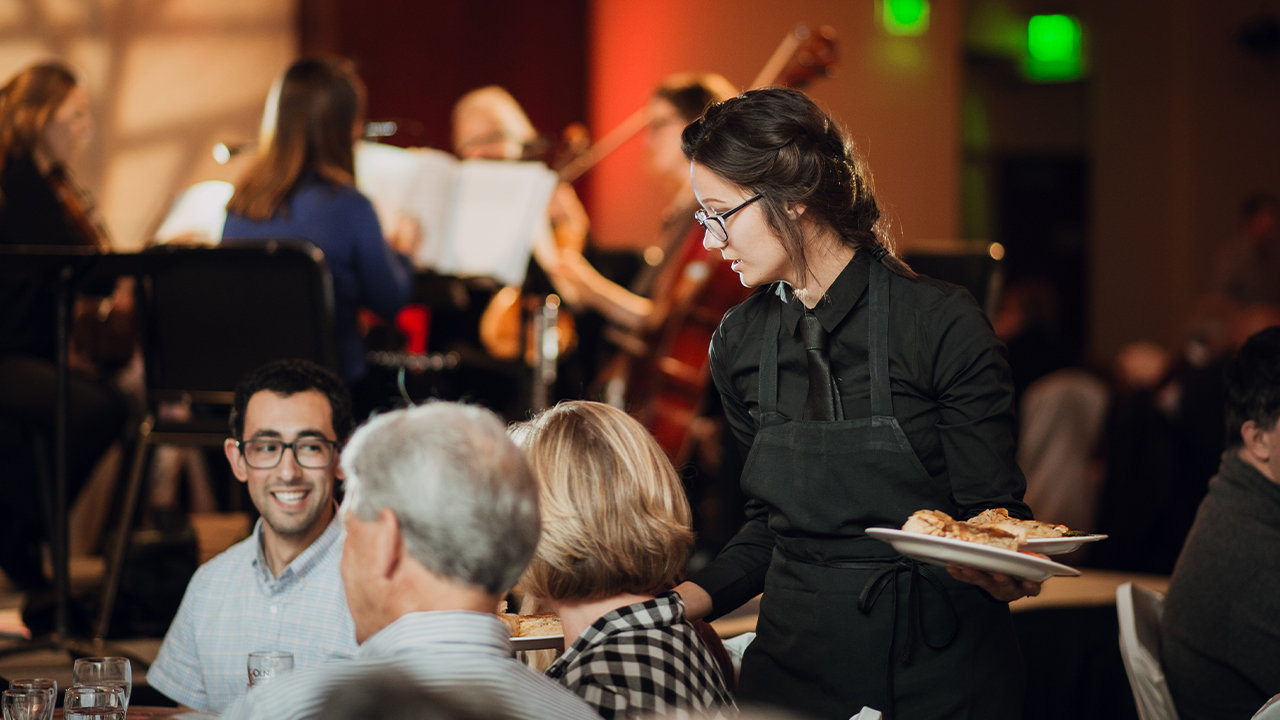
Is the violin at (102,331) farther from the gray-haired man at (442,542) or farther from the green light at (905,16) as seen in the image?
the green light at (905,16)

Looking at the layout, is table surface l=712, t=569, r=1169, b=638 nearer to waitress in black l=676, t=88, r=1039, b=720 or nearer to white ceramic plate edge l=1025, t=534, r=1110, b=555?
waitress in black l=676, t=88, r=1039, b=720

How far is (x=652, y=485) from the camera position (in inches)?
62.1

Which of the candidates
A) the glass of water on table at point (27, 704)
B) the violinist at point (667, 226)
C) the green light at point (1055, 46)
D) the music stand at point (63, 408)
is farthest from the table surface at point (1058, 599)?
the green light at point (1055, 46)

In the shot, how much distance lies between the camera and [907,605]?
179 centimetres

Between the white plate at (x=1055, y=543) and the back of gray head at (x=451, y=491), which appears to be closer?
the back of gray head at (x=451, y=491)

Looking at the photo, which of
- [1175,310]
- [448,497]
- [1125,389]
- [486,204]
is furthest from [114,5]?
[1175,310]

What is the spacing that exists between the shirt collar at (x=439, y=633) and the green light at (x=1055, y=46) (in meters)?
9.65

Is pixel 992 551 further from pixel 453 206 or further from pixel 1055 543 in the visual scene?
pixel 453 206

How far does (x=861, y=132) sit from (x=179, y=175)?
3529mm

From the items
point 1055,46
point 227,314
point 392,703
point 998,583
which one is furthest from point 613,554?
point 1055,46

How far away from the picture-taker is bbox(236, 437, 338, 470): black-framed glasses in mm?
2148

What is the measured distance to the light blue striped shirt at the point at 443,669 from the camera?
1131 mm

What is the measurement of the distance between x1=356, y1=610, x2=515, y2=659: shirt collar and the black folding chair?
182 cm

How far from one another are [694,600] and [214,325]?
173 cm
